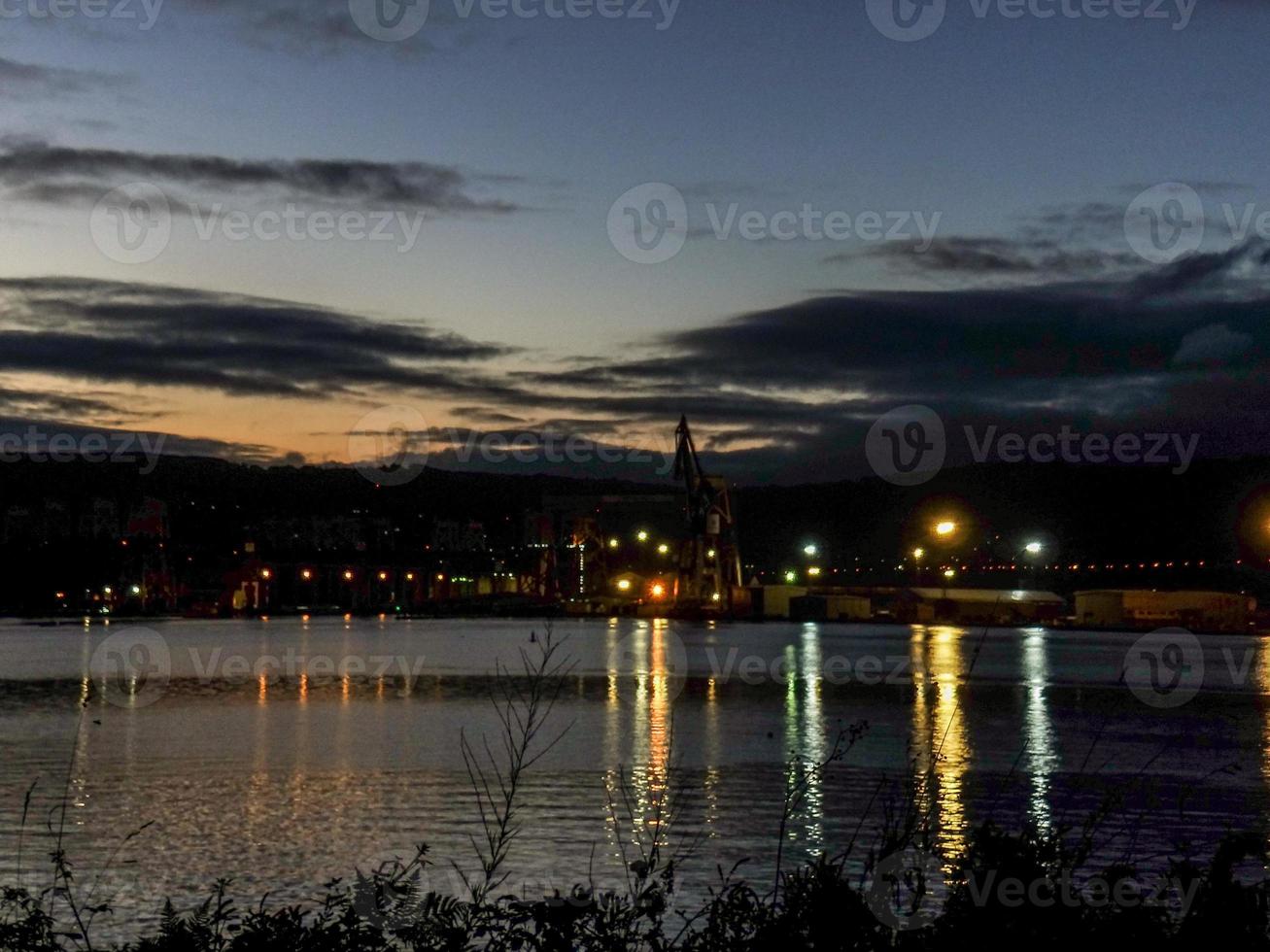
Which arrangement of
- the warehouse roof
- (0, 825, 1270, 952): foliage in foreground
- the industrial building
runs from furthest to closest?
the warehouse roof → the industrial building → (0, 825, 1270, 952): foliage in foreground

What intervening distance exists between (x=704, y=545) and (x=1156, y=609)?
1752 inches

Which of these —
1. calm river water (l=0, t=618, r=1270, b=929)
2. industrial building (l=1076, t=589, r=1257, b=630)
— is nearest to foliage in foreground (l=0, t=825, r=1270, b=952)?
calm river water (l=0, t=618, r=1270, b=929)

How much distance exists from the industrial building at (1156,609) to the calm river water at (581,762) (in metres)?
62.1

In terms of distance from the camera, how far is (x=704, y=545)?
157875 mm

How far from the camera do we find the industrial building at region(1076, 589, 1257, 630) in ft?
428

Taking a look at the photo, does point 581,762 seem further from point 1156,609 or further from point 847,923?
point 1156,609

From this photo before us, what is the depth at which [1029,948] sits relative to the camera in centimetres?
600

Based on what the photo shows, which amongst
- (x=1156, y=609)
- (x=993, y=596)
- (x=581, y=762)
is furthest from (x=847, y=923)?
(x=993, y=596)

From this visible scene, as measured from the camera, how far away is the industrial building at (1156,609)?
428 feet

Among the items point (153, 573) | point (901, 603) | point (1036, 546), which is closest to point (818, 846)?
point (901, 603)

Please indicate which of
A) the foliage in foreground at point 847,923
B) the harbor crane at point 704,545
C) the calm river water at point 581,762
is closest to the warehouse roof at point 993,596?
the harbor crane at point 704,545

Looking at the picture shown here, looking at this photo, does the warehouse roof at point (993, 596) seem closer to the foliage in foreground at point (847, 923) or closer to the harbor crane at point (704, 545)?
the harbor crane at point (704, 545)

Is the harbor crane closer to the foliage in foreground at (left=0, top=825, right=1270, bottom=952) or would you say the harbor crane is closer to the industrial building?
the industrial building

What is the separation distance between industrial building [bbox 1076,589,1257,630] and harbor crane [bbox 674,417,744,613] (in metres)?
35.2
